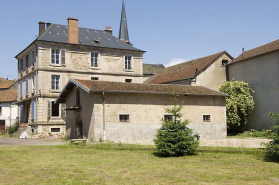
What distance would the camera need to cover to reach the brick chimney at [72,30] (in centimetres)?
3351

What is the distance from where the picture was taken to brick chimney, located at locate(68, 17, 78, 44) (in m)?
33.5

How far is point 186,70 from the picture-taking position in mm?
34781

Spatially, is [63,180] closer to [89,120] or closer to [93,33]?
[89,120]

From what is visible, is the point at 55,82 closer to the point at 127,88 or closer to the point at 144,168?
the point at 127,88

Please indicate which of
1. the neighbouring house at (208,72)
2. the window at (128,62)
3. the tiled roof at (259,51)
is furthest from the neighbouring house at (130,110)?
the window at (128,62)

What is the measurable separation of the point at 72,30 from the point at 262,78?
18821mm

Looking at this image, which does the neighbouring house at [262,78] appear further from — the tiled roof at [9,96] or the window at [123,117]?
the tiled roof at [9,96]

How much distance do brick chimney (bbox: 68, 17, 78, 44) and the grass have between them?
68.2 feet

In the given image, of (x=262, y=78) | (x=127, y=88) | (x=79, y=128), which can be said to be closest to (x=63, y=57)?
(x=79, y=128)

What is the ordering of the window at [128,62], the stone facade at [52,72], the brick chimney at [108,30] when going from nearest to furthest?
the stone facade at [52,72], the window at [128,62], the brick chimney at [108,30]

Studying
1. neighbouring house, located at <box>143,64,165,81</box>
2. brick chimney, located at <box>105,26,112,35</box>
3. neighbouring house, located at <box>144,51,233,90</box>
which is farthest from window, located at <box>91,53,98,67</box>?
neighbouring house, located at <box>143,64,165,81</box>

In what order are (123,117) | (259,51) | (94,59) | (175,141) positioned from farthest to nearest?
(94,59) < (259,51) < (123,117) < (175,141)

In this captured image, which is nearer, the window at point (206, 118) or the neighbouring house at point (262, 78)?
the window at point (206, 118)

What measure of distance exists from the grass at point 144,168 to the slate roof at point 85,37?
2035 cm
